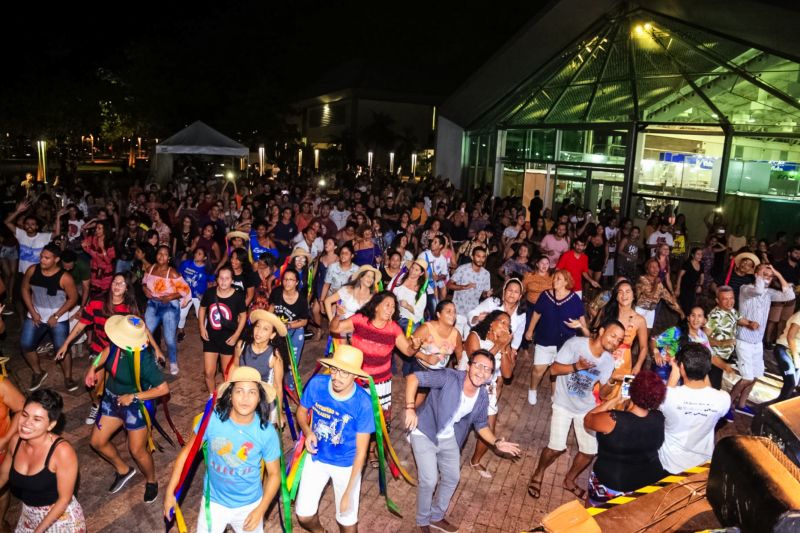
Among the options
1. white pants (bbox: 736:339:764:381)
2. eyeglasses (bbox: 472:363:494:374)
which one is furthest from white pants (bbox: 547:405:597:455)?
white pants (bbox: 736:339:764:381)

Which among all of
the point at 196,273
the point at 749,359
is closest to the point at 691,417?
the point at 749,359

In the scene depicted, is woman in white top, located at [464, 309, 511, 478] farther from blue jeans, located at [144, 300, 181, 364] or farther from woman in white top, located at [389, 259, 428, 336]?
blue jeans, located at [144, 300, 181, 364]

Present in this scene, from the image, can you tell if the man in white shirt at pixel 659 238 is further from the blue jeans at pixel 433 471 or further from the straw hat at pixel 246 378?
the straw hat at pixel 246 378

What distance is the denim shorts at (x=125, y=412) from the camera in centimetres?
497

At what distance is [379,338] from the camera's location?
571 cm

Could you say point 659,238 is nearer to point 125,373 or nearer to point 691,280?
point 691,280

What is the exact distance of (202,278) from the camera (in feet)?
28.4

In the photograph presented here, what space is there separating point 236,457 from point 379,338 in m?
2.14

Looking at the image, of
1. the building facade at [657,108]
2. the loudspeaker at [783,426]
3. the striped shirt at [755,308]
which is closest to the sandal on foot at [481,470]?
the striped shirt at [755,308]

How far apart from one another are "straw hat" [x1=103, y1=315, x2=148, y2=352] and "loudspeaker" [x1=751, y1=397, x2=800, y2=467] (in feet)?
14.1

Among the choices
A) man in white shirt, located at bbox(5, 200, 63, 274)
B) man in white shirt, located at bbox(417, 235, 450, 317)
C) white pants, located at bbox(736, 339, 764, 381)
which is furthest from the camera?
man in white shirt, located at bbox(417, 235, 450, 317)

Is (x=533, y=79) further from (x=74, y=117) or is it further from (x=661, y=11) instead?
(x=74, y=117)

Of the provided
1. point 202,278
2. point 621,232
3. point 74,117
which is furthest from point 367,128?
point 202,278

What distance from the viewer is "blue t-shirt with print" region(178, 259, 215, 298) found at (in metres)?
8.60
